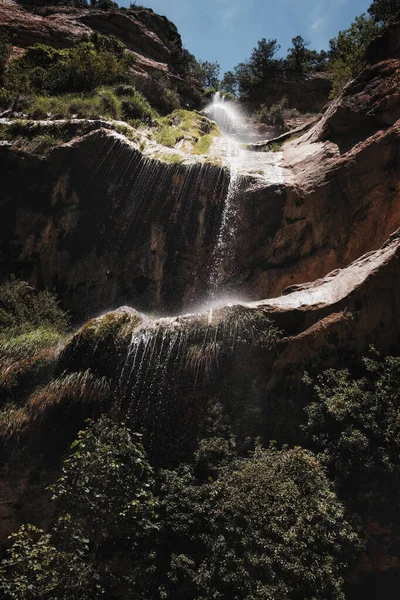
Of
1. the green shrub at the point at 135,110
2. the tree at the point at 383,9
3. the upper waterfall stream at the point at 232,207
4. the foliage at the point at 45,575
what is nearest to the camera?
the foliage at the point at 45,575

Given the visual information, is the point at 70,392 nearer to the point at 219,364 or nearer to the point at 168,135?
the point at 219,364

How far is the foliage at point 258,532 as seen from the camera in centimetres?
654

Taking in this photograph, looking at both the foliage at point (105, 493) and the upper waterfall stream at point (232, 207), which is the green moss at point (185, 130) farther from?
the foliage at point (105, 493)

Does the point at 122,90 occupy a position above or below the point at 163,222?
above

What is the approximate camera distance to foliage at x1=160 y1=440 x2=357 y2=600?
6.54m

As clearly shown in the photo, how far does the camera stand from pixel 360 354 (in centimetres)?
908

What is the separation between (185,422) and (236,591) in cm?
325

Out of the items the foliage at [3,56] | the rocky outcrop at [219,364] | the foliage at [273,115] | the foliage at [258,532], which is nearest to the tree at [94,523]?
the foliage at [258,532]

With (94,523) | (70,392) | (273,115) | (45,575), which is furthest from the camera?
(273,115)

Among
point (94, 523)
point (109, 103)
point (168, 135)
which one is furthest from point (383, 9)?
point (94, 523)

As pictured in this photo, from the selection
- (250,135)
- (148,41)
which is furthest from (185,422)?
(148,41)

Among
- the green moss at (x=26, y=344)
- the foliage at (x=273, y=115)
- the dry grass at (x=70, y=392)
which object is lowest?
the dry grass at (x=70, y=392)

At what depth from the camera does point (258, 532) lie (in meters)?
6.87

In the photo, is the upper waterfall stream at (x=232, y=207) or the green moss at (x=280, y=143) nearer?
the upper waterfall stream at (x=232, y=207)
